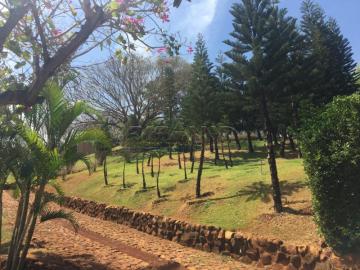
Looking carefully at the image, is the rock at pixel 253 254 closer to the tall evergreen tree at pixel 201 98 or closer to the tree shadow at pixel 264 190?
the tree shadow at pixel 264 190

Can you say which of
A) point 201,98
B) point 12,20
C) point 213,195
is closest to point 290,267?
point 213,195

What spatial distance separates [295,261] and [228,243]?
201 centimetres

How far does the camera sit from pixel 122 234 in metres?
12.6

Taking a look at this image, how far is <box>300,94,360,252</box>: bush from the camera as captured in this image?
673cm

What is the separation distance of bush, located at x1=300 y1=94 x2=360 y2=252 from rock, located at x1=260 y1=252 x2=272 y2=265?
156 centimetres

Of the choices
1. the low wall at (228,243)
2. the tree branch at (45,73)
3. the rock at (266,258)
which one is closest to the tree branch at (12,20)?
the tree branch at (45,73)

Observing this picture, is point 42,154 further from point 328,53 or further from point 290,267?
point 328,53

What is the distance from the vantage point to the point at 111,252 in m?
9.66

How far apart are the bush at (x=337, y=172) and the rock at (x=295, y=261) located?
87 centimetres

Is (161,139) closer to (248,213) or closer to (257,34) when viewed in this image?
(257,34)

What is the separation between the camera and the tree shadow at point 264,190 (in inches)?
460

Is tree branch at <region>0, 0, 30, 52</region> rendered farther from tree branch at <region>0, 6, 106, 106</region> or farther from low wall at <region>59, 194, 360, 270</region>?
low wall at <region>59, 194, 360, 270</region>

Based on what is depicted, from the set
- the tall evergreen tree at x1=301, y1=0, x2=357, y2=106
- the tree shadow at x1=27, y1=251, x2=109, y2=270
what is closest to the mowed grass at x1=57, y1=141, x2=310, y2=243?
the tree shadow at x1=27, y1=251, x2=109, y2=270

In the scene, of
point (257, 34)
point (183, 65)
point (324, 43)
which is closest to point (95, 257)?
point (257, 34)
